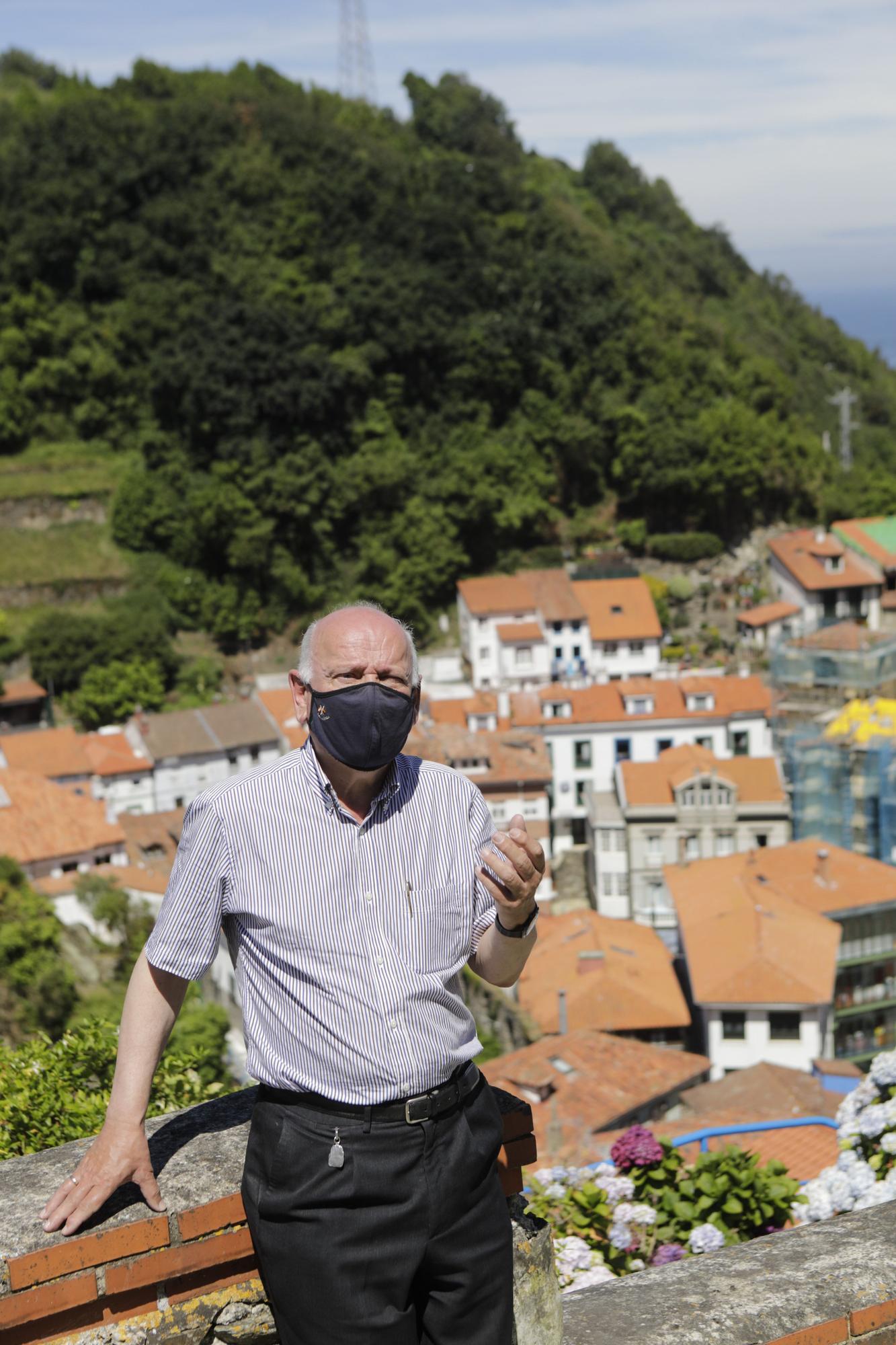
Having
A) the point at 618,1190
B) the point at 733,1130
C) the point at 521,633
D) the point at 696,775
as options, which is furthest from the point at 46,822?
the point at 618,1190

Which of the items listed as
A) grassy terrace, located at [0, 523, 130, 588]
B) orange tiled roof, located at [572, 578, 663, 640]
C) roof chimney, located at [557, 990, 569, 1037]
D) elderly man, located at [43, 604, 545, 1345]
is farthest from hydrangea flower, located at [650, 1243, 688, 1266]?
grassy terrace, located at [0, 523, 130, 588]

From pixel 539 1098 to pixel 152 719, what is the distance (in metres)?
24.9

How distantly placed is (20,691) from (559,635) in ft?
57.0

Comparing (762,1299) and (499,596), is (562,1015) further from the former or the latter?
(499,596)

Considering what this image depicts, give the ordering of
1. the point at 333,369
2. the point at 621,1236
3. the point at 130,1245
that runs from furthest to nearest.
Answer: the point at 333,369 < the point at 621,1236 < the point at 130,1245

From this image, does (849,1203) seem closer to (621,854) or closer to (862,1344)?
(862,1344)

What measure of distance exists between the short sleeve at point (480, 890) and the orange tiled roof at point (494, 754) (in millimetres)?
27118

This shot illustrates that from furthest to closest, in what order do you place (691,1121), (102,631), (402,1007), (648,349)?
(648,349)
(102,631)
(691,1121)
(402,1007)

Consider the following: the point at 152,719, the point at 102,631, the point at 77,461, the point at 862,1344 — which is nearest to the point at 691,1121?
the point at 862,1344

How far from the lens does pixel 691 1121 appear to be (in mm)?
13062

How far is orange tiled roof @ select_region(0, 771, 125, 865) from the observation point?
31.0m

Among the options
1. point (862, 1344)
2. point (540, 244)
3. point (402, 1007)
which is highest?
point (540, 244)

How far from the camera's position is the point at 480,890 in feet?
10.3

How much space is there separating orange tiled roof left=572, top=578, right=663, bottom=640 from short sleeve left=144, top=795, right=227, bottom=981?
39.5m
